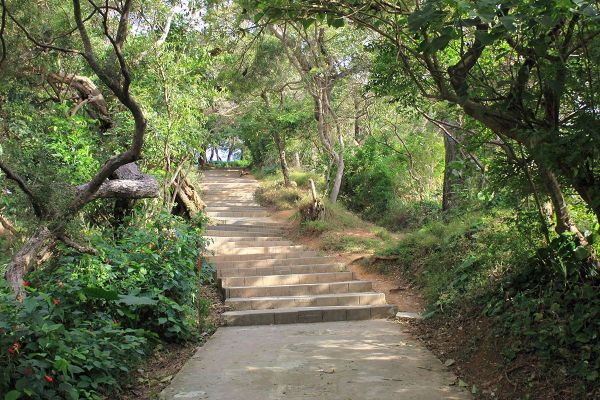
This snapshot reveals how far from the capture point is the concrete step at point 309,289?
8312mm

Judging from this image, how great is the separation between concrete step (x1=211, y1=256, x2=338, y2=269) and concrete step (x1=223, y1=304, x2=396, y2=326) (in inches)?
93.5

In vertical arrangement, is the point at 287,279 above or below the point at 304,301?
above

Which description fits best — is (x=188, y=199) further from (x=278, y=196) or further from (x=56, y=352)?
(x=56, y=352)

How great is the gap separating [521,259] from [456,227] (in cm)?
342

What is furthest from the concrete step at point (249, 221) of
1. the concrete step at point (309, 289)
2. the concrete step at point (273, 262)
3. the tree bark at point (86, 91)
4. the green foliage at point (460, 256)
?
the concrete step at point (309, 289)

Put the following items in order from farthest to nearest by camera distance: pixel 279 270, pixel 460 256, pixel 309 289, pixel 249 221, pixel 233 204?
pixel 233 204 → pixel 249 221 → pixel 279 270 → pixel 309 289 → pixel 460 256

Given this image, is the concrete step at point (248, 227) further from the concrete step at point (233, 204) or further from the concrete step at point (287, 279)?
the concrete step at point (287, 279)

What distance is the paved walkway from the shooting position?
435cm

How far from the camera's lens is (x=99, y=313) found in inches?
180

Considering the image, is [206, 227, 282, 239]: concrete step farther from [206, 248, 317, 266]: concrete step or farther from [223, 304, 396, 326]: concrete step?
[223, 304, 396, 326]: concrete step

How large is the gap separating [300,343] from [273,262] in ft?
13.0

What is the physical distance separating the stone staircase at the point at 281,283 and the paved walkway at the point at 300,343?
2 centimetres

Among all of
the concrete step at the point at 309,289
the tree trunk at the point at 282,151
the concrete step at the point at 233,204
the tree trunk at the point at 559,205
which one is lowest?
the concrete step at the point at 309,289

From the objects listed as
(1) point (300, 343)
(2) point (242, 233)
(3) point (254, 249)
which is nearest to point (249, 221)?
(2) point (242, 233)
